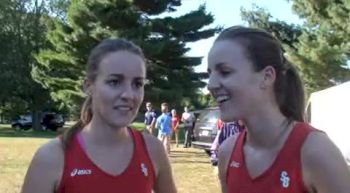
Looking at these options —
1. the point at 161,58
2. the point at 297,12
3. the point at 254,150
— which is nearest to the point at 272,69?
the point at 254,150

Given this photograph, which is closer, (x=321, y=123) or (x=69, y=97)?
Result: (x=321, y=123)

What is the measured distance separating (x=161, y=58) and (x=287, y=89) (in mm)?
33775

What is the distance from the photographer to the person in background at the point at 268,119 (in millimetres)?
2535

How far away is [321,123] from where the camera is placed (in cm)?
1389

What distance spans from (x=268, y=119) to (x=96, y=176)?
0.84m

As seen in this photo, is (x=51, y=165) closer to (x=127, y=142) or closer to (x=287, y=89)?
(x=127, y=142)

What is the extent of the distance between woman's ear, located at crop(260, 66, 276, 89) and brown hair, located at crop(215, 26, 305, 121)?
0.02 meters

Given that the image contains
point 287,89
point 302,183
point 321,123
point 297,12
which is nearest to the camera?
point 302,183

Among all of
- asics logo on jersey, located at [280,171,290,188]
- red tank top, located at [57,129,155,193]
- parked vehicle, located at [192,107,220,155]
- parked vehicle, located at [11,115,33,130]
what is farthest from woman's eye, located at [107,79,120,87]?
parked vehicle, located at [11,115,33,130]

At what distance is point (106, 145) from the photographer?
310 cm

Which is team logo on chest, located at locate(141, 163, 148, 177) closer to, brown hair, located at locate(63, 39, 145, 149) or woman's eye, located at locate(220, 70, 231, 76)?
brown hair, located at locate(63, 39, 145, 149)

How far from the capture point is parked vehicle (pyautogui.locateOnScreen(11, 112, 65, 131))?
52.1m

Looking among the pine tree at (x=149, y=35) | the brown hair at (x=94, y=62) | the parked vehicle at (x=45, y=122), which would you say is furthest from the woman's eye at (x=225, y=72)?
the parked vehicle at (x=45, y=122)

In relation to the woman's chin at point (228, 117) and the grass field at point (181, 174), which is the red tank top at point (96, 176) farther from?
the grass field at point (181, 174)
